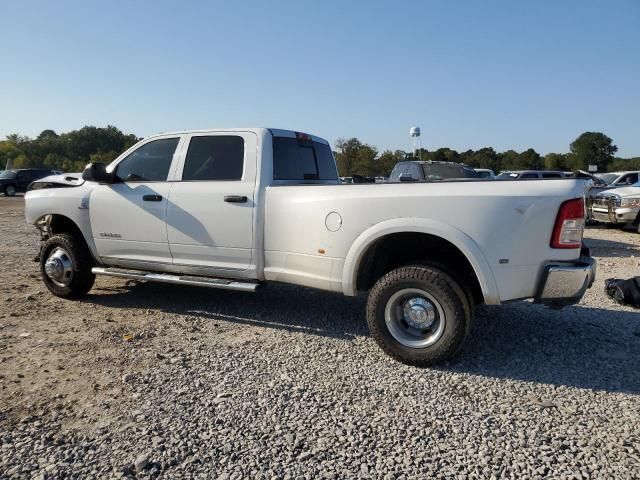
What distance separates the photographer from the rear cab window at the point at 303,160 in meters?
4.76

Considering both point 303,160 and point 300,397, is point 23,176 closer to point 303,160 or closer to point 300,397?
point 303,160

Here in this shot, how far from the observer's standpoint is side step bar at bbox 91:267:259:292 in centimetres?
437

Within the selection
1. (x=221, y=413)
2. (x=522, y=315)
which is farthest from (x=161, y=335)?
(x=522, y=315)

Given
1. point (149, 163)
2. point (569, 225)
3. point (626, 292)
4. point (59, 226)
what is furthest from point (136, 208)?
point (626, 292)

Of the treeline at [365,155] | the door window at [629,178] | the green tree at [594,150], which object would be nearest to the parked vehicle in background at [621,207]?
the door window at [629,178]

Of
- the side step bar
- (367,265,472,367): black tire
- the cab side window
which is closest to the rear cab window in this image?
the side step bar

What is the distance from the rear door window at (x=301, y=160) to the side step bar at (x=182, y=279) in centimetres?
112

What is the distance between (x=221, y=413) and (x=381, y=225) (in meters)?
1.83

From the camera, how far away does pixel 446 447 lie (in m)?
2.62

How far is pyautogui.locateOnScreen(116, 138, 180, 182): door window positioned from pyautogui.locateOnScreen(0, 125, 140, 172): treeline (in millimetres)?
80627

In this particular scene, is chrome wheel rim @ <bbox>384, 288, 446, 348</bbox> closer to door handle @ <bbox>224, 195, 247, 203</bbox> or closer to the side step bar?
the side step bar

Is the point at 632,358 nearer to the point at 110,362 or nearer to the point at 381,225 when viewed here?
the point at 381,225

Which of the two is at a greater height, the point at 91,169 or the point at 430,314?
the point at 91,169

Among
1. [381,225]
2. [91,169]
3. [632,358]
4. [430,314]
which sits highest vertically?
[91,169]
